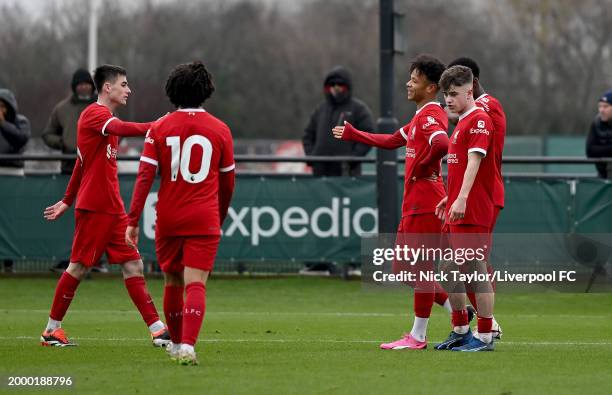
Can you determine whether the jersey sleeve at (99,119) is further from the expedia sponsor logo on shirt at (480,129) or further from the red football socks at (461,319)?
the red football socks at (461,319)

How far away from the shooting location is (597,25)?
65.0 metres

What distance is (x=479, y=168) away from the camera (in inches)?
407

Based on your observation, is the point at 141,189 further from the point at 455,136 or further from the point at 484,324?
the point at 484,324

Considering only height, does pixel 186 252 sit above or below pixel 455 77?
below

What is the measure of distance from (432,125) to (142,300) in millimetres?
Answer: 2700

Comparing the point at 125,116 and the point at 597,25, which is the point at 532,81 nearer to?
the point at 597,25

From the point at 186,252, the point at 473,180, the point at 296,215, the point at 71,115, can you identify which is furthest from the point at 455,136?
the point at 71,115

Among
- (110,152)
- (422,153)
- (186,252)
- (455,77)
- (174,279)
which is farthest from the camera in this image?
(110,152)

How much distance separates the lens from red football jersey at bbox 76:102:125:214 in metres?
11.0

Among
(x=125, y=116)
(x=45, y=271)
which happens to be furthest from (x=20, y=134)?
(x=125, y=116)

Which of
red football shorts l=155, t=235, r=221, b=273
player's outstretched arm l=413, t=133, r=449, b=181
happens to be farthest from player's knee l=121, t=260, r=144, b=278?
player's outstretched arm l=413, t=133, r=449, b=181

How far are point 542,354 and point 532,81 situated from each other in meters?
58.4

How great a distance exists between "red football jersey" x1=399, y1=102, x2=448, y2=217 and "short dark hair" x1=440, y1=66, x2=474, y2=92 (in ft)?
1.27

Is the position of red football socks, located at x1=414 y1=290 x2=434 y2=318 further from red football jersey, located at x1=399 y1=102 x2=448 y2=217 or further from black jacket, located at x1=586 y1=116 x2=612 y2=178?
black jacket, located at x1=586 y1=116 x2=612 y2=178
